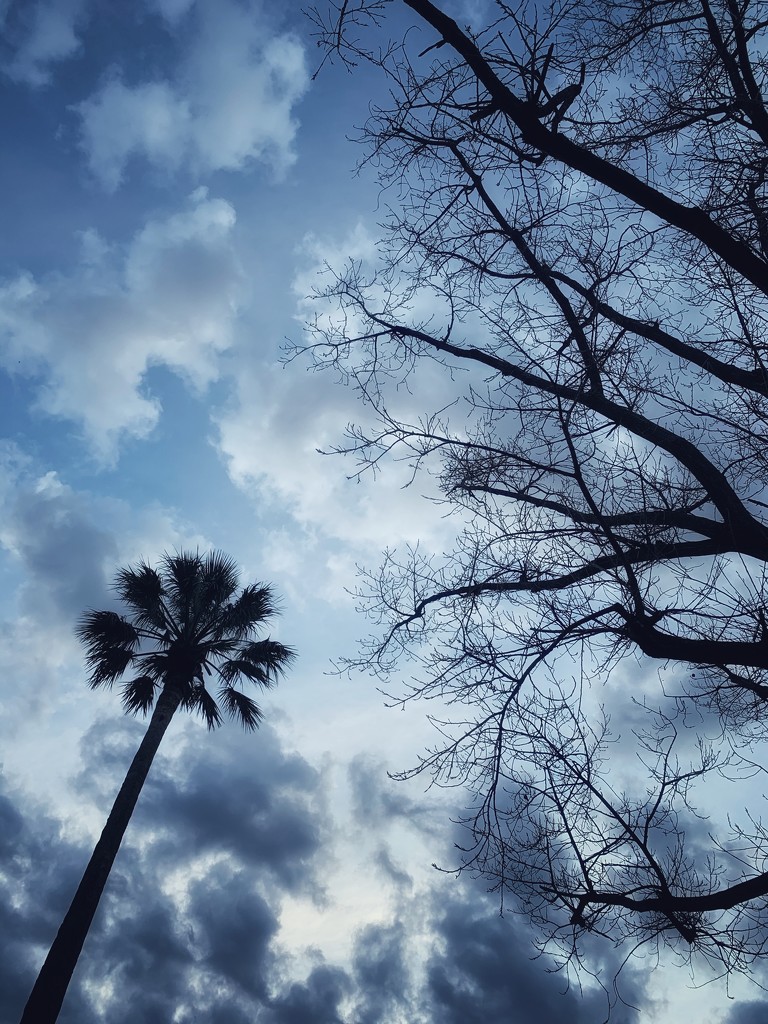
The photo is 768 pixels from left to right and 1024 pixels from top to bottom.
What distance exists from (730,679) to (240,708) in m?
12.2

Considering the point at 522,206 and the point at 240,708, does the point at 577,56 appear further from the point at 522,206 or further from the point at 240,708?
the point at 240,708

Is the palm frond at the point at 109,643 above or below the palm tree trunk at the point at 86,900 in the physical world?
above

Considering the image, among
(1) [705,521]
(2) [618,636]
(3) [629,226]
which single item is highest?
(3) [629,226]

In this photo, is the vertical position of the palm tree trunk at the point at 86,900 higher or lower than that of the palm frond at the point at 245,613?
lower

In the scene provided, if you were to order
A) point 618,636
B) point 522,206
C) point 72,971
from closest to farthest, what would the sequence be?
point 618,636
point 522,206
point 72,971

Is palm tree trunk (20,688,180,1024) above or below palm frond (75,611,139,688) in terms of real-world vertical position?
below

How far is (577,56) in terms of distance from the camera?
4598 millimetres

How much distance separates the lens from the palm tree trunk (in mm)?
9102

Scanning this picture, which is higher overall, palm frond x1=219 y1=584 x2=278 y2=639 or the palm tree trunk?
palm frond x1=219 y1=584 x2=278 y2=639

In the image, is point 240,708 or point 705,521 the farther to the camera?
point 240,708

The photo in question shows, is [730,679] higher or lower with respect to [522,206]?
lower

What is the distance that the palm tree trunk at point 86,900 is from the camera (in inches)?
358

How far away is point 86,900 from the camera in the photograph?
1005 cm

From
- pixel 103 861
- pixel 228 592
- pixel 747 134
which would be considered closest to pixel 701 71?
pixel 747 134
